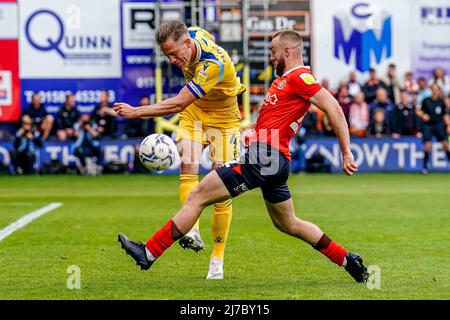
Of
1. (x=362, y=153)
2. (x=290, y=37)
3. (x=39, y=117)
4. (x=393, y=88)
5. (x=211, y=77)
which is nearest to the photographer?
(x=290, y=37)

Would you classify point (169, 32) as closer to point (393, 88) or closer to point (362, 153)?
point (362, 153)

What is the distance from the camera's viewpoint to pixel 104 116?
2686 cm

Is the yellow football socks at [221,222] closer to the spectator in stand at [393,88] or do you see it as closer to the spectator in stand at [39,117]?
the spectator in stand at [39,117]

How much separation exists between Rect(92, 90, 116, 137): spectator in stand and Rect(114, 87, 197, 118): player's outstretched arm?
17620 mm

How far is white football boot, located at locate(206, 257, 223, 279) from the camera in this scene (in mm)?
9420

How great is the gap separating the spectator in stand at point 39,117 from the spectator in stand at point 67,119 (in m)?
0.25

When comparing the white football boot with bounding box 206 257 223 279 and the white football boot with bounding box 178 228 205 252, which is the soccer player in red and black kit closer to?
the white football boot with bounding box 206 257 223 279

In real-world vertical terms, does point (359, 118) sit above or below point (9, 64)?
below

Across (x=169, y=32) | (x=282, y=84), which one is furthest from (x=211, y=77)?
(x=282, y=84)

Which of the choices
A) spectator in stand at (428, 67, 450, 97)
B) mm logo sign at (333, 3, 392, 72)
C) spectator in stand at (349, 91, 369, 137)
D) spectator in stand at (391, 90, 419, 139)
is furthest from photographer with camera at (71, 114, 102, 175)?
spectator in stand at (428, 67, 450, 97)

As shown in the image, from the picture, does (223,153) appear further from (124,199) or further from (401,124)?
(401,124)

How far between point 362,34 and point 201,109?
18.0 metres

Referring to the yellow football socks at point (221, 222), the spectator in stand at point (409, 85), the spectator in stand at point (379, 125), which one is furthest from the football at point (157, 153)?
the spectator in stand at point (409, 85)

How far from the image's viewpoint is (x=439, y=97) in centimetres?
2645
